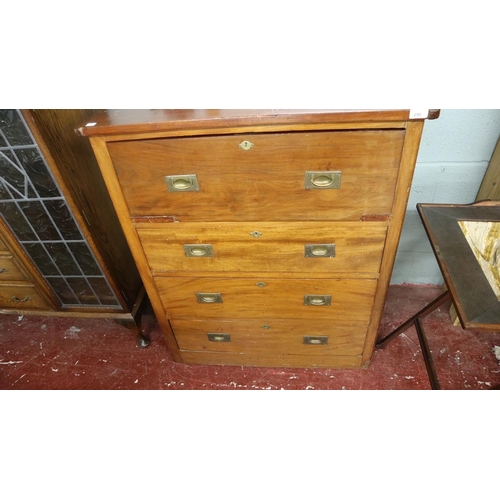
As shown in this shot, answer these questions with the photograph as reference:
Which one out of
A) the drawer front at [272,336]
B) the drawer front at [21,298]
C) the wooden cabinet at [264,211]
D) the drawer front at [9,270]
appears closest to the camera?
the wooden cabinet at [264,211]

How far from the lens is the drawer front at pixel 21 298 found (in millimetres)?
1830

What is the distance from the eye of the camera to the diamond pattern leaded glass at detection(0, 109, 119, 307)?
50.2 inches

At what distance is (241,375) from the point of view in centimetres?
179

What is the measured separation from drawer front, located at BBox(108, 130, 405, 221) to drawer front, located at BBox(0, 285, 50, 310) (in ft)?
3.53

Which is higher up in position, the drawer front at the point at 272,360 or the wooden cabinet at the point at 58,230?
the wooden cabinet at the point at 58,230

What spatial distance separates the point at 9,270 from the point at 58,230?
1.54 ft

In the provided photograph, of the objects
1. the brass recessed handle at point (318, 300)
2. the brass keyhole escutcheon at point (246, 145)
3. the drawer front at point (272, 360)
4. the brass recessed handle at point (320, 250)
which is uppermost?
the brass keyhole escutcheon at point (246, 145)

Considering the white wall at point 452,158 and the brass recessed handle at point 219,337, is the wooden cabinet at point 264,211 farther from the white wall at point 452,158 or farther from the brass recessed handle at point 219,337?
the white wall at point 452,158

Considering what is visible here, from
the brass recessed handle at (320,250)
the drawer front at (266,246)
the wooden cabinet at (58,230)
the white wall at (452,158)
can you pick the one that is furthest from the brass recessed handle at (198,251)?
the white wall at (452,158)

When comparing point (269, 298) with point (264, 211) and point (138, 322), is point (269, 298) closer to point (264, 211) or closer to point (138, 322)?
point (264, 211)

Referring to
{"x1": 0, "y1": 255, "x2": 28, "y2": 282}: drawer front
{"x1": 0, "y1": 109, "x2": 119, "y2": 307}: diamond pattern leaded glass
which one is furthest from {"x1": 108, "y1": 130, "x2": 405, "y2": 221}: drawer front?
{"x1": 0, "y1": 255, "x2": 28, "y2": 282}: drawer front

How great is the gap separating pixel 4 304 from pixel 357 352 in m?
1.95

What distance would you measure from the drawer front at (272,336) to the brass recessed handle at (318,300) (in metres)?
0.13

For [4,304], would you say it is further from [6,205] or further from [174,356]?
[174,356]
